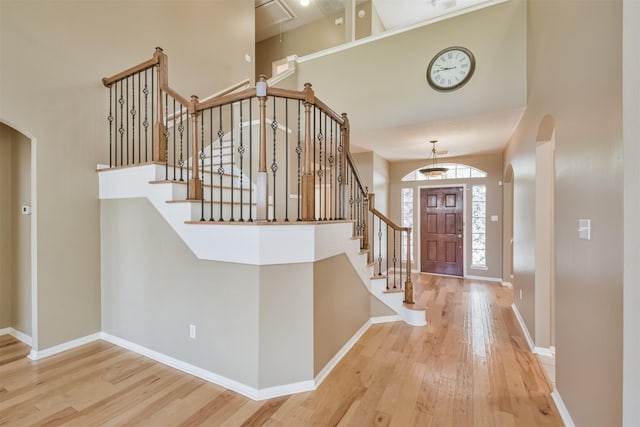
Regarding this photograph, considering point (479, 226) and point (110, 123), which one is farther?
point (479, 226)

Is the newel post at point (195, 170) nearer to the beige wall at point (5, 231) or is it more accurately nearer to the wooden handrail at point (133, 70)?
the wooden handrail at point (133, 70)

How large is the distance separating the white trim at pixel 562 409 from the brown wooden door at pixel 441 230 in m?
4.37

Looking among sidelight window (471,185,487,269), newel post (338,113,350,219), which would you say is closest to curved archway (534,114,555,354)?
newel post (338,113,350,219)

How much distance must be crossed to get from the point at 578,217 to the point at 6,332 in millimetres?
5416

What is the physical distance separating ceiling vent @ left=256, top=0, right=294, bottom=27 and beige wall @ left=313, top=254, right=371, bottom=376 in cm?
569

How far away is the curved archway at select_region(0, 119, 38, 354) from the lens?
3.00 m

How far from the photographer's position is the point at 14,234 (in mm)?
3154

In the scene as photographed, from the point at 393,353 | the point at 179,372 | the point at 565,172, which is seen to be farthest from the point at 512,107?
the point at 179,372

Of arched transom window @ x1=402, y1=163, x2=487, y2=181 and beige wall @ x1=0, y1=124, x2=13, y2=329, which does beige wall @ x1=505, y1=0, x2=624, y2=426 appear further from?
beige wall @ x1=0, y1=124, x2=13, y2=329

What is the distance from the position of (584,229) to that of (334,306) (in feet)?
6.24

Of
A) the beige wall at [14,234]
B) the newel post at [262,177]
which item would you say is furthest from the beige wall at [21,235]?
the newel post at [262,177]

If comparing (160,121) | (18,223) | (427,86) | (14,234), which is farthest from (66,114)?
(427,86)

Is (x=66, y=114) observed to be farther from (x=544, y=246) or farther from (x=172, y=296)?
(x=544, y=246)

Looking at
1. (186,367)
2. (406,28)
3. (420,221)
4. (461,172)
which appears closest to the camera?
(186,367)
